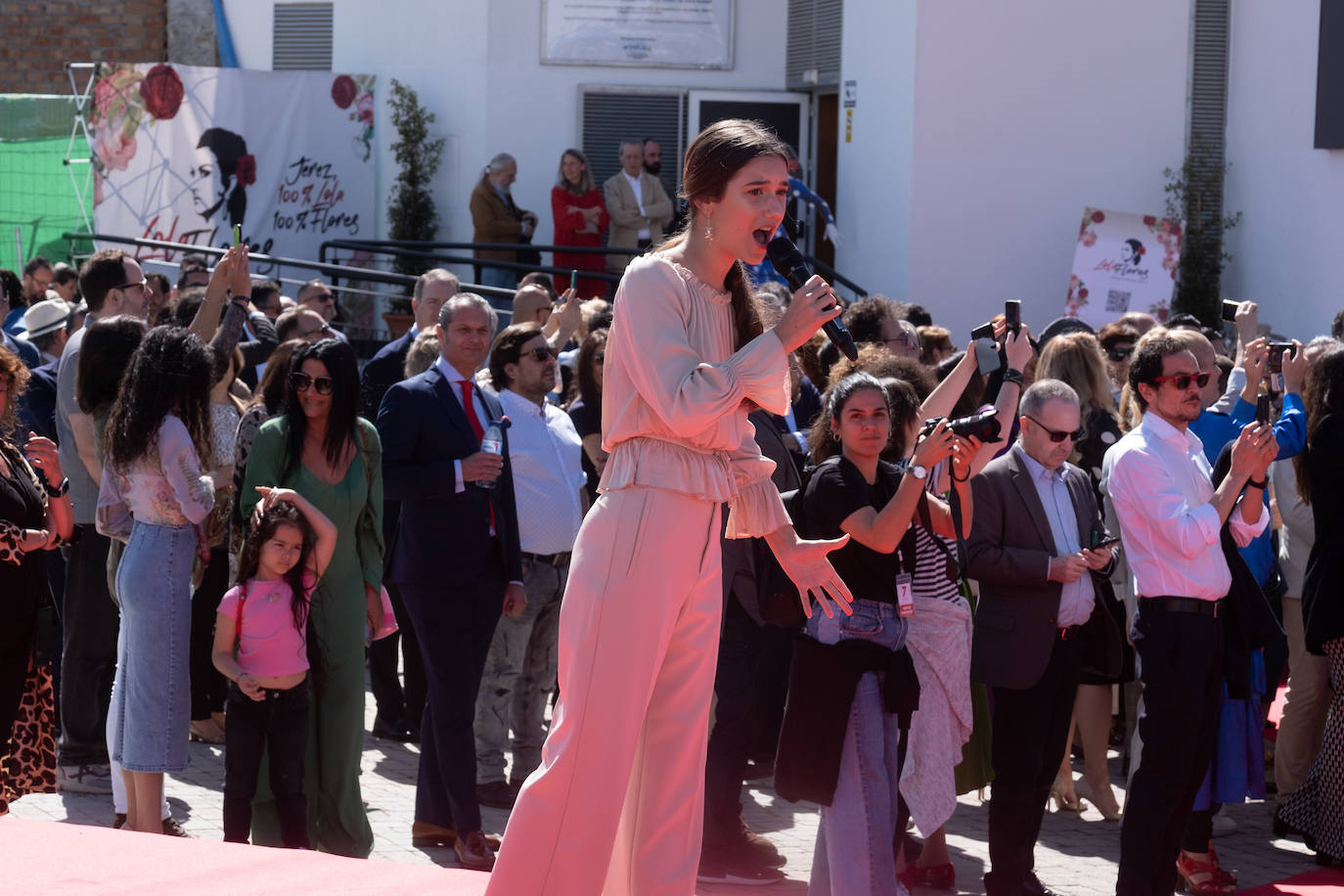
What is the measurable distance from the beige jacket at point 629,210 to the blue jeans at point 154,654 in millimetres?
9275

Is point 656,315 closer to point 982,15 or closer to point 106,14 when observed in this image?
point 982,15

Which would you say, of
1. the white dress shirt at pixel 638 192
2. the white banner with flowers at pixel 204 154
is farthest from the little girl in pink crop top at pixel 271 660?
the white banner with flowers at pixel 204 154

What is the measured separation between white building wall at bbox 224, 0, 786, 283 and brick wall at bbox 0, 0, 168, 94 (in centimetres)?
267

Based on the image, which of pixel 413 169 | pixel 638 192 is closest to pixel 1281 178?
pixel 638 192

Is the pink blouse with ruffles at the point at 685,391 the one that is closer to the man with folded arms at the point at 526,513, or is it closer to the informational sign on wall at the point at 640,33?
the man with folded arms at the point at 526,513

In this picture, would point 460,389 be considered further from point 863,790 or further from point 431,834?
point 863,790

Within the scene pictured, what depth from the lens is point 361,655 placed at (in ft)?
18.4

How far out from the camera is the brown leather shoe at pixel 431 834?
593 centimetres

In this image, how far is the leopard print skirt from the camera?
17.8 feet

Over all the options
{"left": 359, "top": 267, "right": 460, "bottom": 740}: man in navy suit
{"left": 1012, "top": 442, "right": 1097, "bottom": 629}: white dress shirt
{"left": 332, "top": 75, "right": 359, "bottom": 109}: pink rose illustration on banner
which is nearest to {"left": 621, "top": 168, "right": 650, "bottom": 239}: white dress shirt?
{"left": 332, "top": 75, "right": 359, "bottom": 109}: pink rose illustration on banner

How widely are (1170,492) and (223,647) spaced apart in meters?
2.98

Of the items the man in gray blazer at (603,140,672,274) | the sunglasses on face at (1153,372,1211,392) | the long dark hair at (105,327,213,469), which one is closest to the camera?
the sunglasses on face at (1153,372,1211,392)

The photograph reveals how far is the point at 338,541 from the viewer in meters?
5.57

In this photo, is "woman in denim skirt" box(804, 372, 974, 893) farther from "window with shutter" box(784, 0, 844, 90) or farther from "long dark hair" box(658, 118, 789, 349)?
"window with shutter" box(784, 0, 844, 90)
